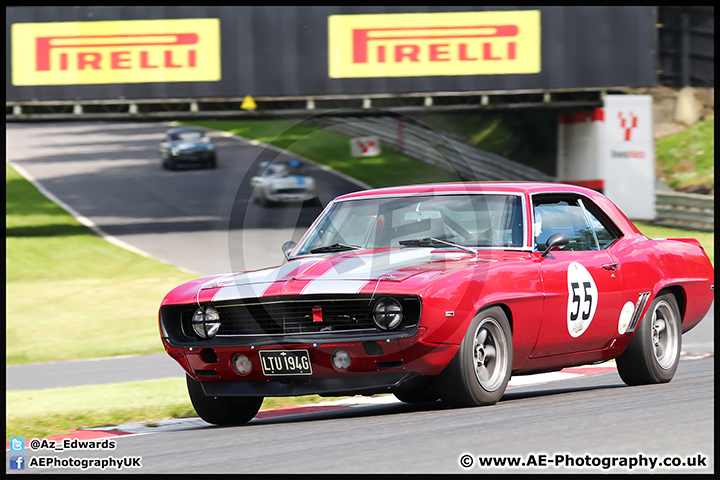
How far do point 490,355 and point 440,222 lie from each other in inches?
46.3

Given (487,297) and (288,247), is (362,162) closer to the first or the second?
(288,247)

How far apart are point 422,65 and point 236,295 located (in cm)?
2195

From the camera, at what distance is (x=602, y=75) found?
93.4 ft

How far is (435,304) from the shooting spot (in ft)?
19.4

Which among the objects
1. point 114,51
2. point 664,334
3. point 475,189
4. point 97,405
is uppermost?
point 114,51

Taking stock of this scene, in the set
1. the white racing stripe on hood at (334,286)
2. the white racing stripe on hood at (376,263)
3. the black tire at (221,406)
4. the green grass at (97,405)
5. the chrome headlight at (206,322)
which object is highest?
the white racing stripe on hood at (376,263)

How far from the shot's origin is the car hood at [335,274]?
6160mm

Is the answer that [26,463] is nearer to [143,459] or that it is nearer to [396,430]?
[143,459]

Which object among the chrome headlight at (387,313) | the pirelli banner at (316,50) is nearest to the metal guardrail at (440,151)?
the pirelli banner at (316,50)

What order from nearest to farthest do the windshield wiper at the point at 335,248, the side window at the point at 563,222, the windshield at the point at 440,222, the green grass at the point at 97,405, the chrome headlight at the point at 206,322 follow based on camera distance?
the chrome headlight at the point at 206,322 < the windshield at the point at 440,222 < the windshield wiper at the point at 335,248 < the side window at the point at 563,222 < the green grass at the point at 97,405

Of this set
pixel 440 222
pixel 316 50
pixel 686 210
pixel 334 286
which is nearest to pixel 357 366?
pixel 334 286

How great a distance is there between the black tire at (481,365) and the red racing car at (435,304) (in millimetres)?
11

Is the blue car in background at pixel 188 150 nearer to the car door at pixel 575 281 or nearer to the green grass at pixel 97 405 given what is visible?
the green grass at pixel 97 405

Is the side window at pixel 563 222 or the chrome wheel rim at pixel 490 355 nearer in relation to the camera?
the chrome wheel rim at pixel 490 355
